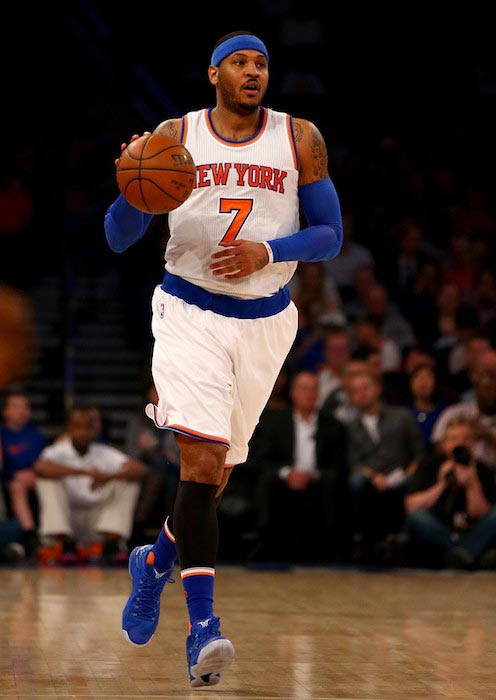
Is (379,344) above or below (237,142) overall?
below

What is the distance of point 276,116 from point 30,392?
28.9ft

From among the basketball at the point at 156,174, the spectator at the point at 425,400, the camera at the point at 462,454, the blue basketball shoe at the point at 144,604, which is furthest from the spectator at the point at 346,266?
the basketball at the point at 156,174

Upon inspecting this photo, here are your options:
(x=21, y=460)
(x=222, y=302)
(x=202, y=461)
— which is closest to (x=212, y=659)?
(x=202, y=461)

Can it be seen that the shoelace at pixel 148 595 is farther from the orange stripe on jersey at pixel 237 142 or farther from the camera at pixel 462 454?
the camera at pixel 462 454

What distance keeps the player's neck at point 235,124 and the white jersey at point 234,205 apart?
0.03m

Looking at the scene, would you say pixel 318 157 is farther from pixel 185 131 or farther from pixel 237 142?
pixel 185 131

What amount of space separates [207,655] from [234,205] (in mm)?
1682

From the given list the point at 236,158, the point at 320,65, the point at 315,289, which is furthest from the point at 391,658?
the point at 320,65

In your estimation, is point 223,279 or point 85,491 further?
point 85,491

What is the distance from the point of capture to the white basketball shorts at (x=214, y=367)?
188 inches

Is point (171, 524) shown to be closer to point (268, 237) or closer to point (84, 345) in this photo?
point (268, 237)

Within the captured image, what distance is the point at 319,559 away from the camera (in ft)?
34.4

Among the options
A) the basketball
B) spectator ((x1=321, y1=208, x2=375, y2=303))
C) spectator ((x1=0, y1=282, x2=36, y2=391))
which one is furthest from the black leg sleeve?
spectator ((x1=321, y1=208, x2=375, y2=303))

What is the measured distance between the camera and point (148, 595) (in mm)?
5145
